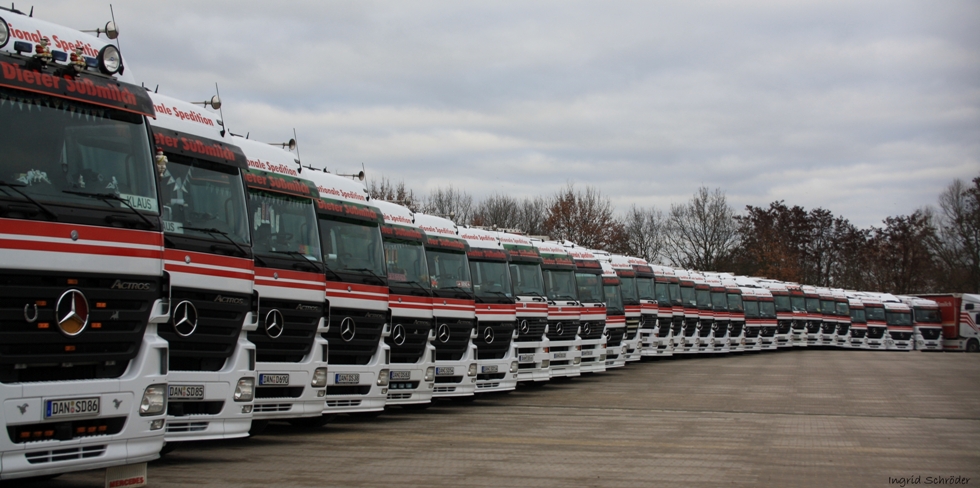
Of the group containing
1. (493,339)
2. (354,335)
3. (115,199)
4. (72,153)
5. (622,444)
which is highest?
(72,153)

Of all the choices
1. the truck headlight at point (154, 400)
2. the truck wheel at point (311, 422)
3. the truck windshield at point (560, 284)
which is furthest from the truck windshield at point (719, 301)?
the truck headlight at point (154, 400)

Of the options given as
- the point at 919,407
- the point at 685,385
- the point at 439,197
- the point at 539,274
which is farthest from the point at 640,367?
the point at 439,197

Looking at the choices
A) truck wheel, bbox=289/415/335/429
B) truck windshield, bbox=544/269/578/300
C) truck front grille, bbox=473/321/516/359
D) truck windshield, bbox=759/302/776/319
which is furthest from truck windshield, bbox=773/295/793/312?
truck wheel, bbox=289/415/335/429

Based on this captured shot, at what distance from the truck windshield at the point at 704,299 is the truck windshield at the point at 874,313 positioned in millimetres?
19879

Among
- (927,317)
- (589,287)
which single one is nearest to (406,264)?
(589,287)

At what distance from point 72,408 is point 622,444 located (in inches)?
288

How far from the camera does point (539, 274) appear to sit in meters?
21.5

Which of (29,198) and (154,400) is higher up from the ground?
(29,198)

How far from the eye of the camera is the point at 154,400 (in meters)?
7.82

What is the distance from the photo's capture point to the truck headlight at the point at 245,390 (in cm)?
985

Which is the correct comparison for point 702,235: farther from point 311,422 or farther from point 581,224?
point 311,422

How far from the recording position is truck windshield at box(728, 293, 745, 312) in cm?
4208

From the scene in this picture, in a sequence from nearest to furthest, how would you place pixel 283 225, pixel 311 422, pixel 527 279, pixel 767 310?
pixel 283 225 < pixel 311 422 < pixel 527 279 < pixel 767 310

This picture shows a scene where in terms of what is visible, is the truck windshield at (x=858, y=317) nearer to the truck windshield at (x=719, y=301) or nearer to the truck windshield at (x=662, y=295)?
the truck windshield at (x=719, y=301)
